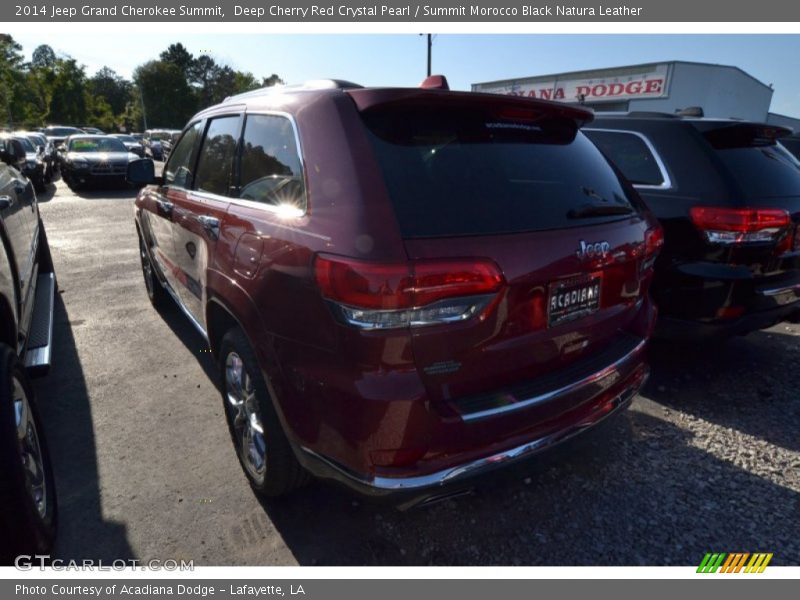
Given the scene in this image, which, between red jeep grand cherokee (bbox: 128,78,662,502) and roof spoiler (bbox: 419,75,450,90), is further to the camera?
roof spoiler (bbox: 419,75,450,90)

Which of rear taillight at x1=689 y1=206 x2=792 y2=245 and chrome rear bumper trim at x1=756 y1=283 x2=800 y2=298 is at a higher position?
rear taillight at x1=689 y1=206 x2=792 y2=245

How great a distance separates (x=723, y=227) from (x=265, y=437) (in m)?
3.07

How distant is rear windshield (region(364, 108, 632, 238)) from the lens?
1.81 metres

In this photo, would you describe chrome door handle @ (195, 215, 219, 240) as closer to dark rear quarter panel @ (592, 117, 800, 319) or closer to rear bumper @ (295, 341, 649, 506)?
rear bumper @ (295, 341, 649, 506)

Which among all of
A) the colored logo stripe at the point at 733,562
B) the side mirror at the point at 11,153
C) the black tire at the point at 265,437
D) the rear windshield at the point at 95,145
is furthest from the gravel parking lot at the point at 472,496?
the rear windshield at the point at 95,145

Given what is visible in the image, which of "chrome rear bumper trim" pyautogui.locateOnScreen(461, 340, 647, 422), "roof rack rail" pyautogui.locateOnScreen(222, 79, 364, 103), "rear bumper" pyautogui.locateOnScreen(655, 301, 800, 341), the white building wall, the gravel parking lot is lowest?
the gravel parking lot

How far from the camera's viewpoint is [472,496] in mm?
2619

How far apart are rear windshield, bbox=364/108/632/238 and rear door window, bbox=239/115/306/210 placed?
40 cm

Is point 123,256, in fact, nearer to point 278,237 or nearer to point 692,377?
point 278,237

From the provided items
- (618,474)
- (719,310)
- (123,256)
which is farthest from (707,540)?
(123,256)

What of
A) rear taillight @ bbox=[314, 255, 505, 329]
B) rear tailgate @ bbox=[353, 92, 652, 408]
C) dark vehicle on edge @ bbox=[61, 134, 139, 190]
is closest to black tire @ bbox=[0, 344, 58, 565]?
rear taillight @ bbox=[314, 255, 505, 329]

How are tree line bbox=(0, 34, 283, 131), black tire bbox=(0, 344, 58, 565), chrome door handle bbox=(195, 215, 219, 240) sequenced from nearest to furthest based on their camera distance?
black tire bbox=(0, 344, 58, 565) → chrome door handle bbox=(195, 215, 219, 240) → tree line bbox=(0, 34, 283, 131)

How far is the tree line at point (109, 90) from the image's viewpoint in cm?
4812

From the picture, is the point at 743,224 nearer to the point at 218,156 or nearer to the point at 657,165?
the point at 657,165
